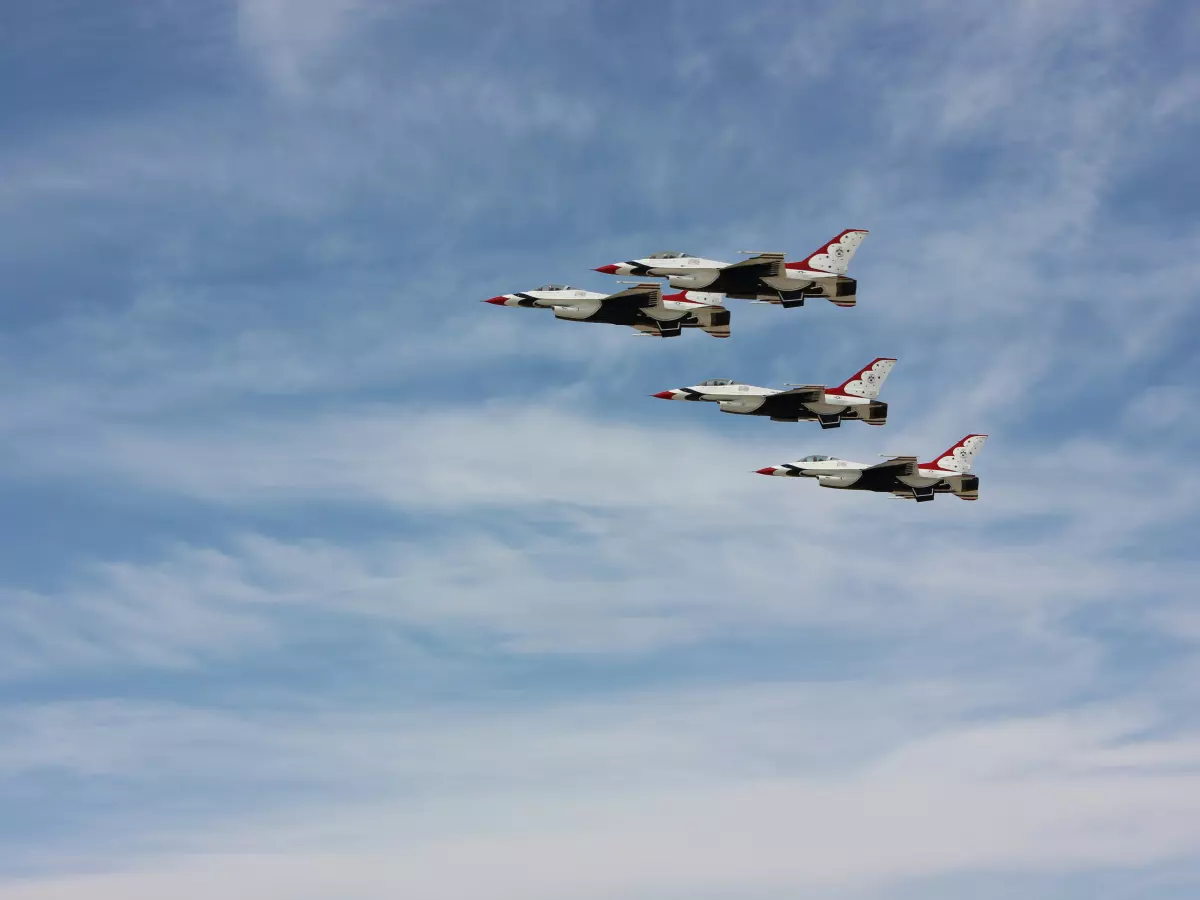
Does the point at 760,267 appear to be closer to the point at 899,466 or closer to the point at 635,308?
the point at 635,308

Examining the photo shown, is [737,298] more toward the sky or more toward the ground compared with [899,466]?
more toward the sky

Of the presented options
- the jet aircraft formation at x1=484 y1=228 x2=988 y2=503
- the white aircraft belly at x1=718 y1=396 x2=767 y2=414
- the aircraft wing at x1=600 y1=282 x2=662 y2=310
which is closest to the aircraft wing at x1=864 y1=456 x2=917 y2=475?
the jet aircraft formation at x1=484 y1=228 x2=988 y2=503

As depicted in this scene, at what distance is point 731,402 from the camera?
7648 inches

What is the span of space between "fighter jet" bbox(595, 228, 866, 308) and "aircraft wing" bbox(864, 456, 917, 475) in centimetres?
2149

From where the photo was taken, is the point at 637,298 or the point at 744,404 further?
the point at 744,404

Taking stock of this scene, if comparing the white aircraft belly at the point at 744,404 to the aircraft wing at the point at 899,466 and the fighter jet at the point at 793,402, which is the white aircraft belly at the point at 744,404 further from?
the aircraft wing at the point at 899,466

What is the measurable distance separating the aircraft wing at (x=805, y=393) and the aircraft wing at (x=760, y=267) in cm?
1522

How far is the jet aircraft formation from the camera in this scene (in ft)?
611

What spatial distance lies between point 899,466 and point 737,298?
31.2 metres

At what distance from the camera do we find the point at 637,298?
18650 cm

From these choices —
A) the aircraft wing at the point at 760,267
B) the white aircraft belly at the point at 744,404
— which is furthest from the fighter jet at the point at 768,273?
the white aircraft belly at the point at 744,404

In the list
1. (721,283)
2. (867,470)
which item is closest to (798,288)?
(721,283)

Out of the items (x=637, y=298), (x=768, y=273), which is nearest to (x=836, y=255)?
(x=768, y=273)

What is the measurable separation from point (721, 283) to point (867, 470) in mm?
32913
